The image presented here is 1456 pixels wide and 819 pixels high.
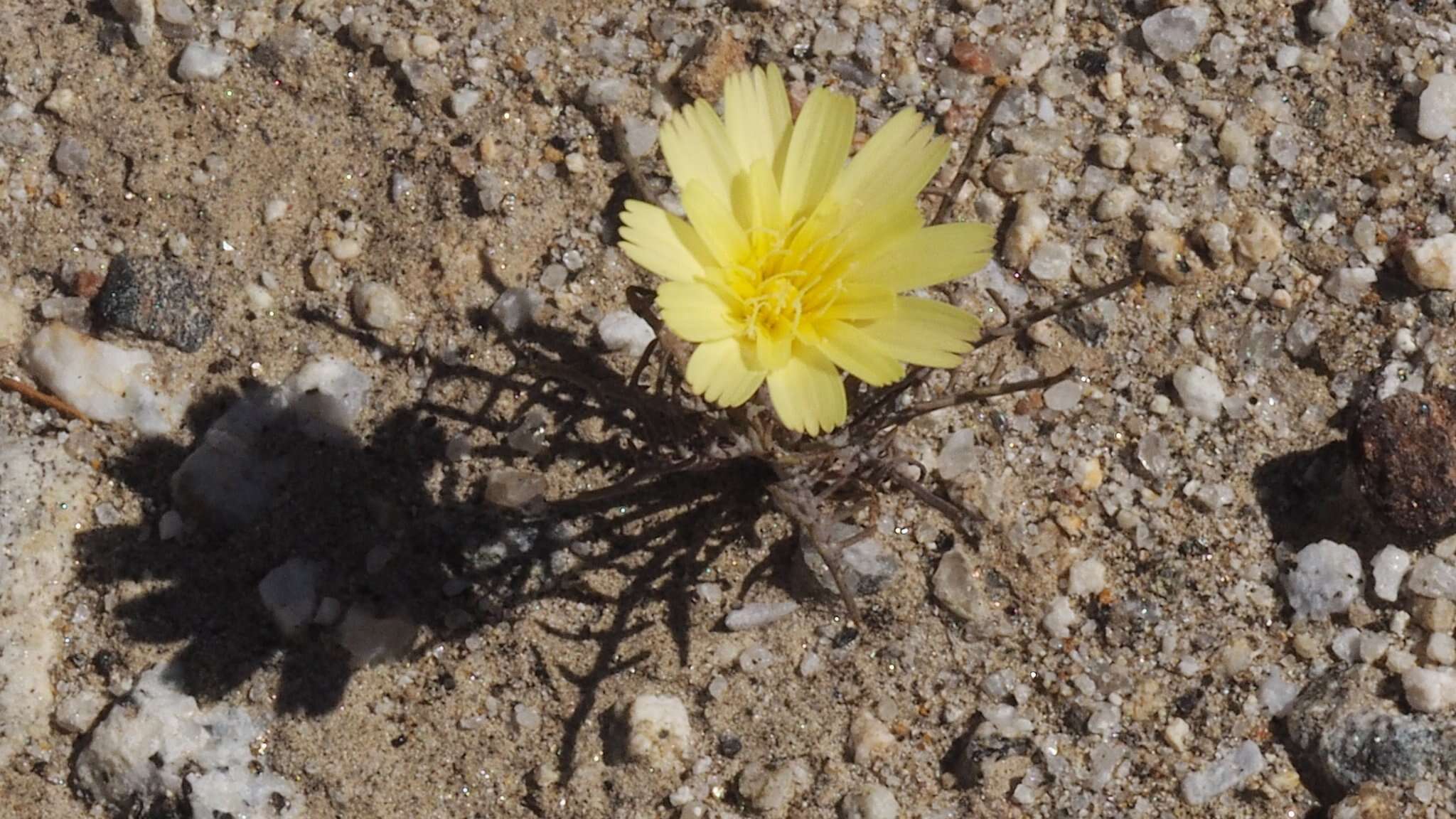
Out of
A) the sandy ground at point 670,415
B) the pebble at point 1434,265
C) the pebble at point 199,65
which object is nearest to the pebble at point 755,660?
the sandy ground at point 670,415

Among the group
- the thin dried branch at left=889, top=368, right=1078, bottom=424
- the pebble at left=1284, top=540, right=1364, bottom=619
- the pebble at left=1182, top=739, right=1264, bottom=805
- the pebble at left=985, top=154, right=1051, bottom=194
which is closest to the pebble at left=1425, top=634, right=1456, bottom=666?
the pebble at left=1284, top=540, right=1364, bottom=619

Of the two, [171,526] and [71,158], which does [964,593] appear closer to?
[171,526]

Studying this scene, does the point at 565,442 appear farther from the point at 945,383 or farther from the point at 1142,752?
the point at 1142,752

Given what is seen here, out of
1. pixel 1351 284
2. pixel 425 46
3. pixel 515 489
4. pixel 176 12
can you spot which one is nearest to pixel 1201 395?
pixel 1351 284

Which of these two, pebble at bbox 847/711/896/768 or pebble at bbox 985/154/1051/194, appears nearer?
pebble at bbox 847/711/896/768

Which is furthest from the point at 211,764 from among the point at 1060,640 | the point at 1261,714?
the point at 1261,714

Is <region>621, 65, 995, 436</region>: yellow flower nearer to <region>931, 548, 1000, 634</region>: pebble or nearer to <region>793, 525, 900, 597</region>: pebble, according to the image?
<region>793, 525, 900, 597</region>: pebble

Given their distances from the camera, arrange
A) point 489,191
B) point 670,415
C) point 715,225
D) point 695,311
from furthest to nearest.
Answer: point 489,191 → point 670,415 → point 715,225 → point 695,311

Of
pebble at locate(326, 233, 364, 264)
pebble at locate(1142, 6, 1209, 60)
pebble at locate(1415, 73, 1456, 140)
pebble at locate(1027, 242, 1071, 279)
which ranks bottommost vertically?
pebble at locate(326, 233, 364, 264)
